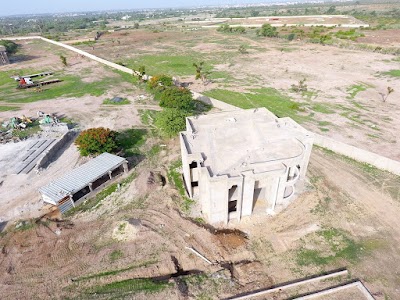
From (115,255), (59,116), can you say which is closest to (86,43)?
(59,116)

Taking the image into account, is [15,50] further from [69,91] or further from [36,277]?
[36,277]

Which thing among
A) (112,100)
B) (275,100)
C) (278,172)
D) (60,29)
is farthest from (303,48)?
(60,29)

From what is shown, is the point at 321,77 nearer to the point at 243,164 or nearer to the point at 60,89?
the point at 243,164

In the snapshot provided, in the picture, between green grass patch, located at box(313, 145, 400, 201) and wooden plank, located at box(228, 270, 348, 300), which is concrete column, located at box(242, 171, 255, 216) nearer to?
wooden plank, located at box(228, 270, 348, 300)

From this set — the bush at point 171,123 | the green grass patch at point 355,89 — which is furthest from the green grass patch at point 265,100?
the bush at point 171,123

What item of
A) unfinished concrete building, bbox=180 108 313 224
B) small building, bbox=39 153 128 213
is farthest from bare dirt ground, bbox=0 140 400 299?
small building, bbox=39 153 128 213

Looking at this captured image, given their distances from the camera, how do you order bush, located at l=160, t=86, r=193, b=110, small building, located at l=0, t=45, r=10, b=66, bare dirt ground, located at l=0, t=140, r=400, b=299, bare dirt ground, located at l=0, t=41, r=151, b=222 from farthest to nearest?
1. small building, located at l=0, t=45, r=10, b=66
2. bush, located at l=160, t=86, r=193, b=110
3. bare dirt ground, located at l=0, t=41, r=151, b=222
4. bare dirt ground, located at l=0, t=140, r=400, b=299

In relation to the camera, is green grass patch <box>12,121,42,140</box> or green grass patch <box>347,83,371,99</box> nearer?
green grass patch <box>12,121,42,140</box>

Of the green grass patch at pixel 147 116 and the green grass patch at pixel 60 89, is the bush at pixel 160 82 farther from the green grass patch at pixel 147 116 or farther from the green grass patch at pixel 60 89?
the green grass patch at pixel 60 89
